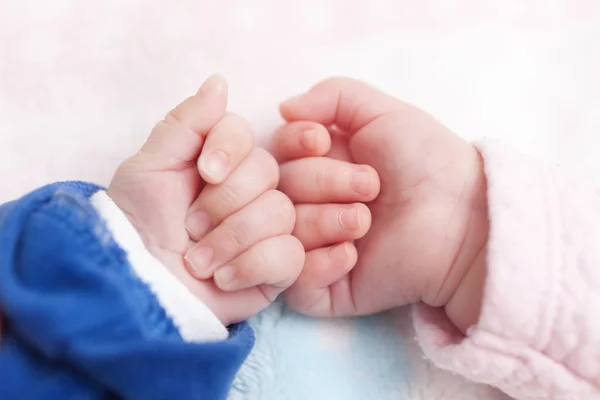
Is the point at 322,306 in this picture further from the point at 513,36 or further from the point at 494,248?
the point at 513,36

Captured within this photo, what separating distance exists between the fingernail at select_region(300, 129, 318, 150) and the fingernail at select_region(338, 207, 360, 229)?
8 cm

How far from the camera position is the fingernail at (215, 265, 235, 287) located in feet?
2.12

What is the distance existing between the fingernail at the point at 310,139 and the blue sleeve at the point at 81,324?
23 cm

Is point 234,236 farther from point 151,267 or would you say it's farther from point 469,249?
point 469,249

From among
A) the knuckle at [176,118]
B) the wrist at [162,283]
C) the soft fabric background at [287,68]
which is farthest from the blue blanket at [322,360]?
the knuckle at [176,118]

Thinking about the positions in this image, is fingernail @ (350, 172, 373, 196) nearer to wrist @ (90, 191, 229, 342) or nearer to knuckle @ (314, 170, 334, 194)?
knuckle @ (314, 170, 334, 194)

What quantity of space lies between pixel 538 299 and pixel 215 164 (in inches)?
12.8

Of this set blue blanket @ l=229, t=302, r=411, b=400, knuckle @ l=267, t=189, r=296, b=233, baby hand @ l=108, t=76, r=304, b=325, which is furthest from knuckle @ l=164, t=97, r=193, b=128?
blue blanket @ l=229, t=302, r=411, b=400

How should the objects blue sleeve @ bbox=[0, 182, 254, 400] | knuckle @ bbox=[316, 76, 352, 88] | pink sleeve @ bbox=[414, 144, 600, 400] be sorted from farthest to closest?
knuckle @ bbox=[316, 76, 352, 88], pink sleeve @ bbox=[414, 144, 600, 400], blue sleeve @ bbox=[0, 182, 254, 400]

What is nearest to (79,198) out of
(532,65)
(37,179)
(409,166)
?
(37,179)

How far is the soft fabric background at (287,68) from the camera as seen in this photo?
81 cm

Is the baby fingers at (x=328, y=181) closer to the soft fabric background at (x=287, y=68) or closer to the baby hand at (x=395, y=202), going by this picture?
the baby hand at (x=395, y=202)

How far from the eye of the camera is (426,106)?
2.86 ft

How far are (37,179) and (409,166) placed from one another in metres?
0.42
